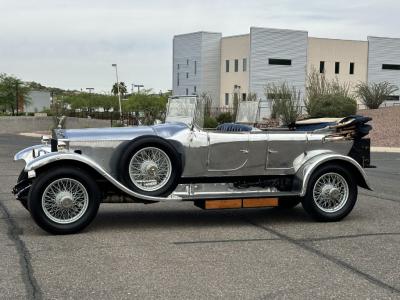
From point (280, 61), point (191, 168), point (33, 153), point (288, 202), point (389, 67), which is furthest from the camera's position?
point (389, 67)

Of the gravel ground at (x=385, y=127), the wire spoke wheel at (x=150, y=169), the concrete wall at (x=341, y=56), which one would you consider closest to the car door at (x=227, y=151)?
the wire spoke wheel at (x=150, y=169)

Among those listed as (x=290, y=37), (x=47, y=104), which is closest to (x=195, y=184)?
(x=290, y=37)

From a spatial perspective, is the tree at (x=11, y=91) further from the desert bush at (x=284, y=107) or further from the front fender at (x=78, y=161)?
the front fender at (x=78, y=161)

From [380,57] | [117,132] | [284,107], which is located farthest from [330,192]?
[380,57]

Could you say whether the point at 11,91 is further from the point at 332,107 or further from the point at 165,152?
the point at 165,152

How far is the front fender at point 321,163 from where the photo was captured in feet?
26.5

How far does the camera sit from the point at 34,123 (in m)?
57.2

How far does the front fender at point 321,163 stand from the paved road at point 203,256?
1.89 ft

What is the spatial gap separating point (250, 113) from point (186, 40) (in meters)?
66.7

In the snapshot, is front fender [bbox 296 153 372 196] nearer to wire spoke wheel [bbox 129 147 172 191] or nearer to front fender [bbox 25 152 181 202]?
wire spoke wheel [bbox 129 147 172 191]

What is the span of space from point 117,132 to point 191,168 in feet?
3.51

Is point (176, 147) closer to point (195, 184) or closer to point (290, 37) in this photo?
point (195, 184)

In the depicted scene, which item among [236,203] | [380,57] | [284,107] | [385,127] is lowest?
[385,127]

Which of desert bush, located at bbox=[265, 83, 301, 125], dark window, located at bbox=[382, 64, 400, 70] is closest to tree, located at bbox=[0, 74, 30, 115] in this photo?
desert bush, located at bbox=[265, 83, 301, 125]
